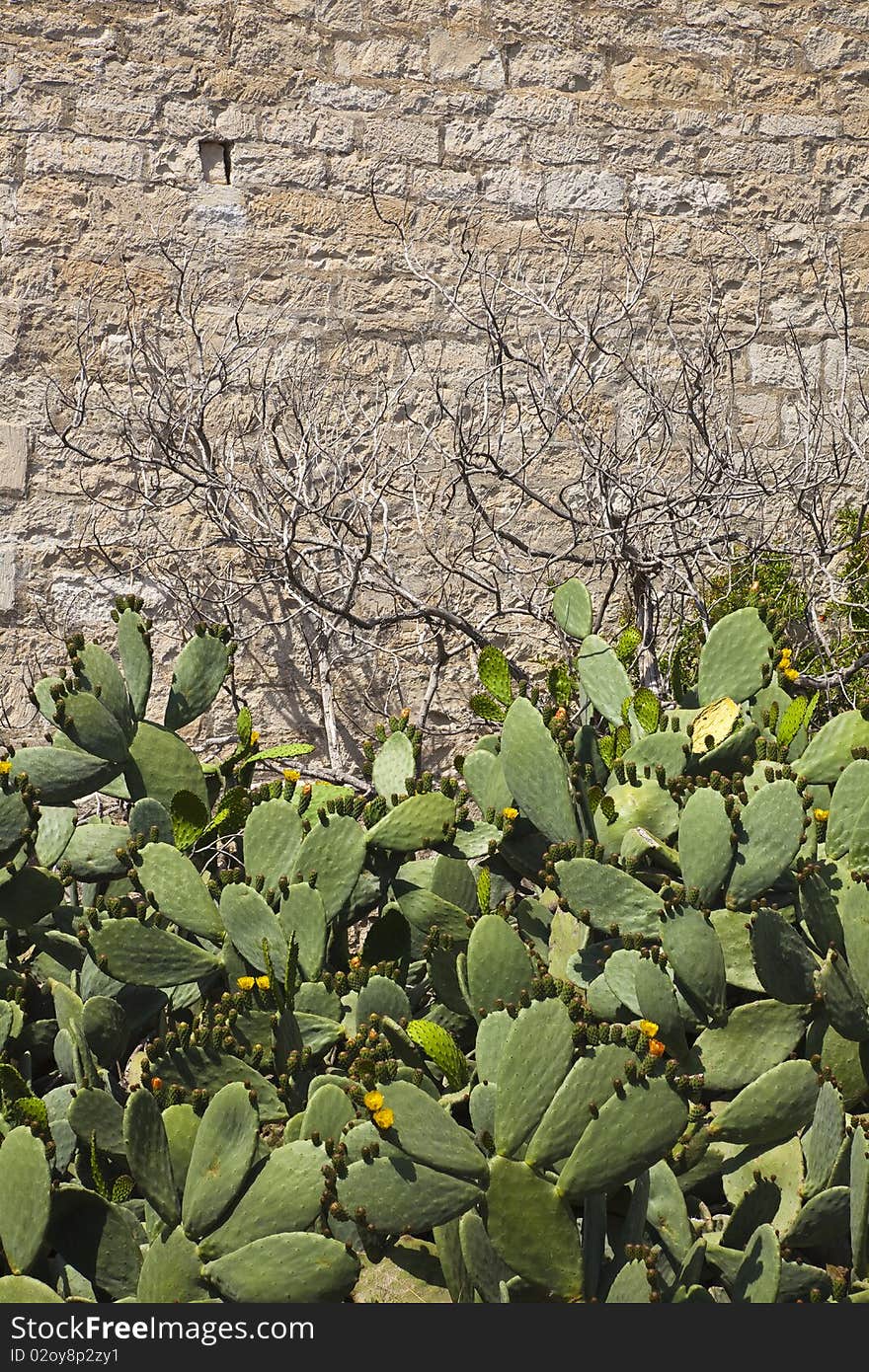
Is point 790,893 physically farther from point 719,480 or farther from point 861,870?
point 719,480

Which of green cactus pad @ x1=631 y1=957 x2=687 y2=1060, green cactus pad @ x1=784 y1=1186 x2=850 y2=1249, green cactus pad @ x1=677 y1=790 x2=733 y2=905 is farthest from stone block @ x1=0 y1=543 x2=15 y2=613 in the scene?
green cactus pad @ x1=784 y1=1186 x2=850 y2=1249

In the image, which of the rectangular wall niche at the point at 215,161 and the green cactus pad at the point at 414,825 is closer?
the green cactus pad at the point at 414,825

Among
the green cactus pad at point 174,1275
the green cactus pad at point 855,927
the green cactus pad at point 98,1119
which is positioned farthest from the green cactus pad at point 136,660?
the green cactus pad at point 855,927

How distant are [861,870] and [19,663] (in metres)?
3.05

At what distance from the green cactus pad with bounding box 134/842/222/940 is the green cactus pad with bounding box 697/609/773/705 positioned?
0.95m

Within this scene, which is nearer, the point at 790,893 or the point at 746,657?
the point at 790,893

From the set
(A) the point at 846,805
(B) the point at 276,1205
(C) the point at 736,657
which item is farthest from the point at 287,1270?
(C) the point at 736,657

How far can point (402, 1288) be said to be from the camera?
1.46 m

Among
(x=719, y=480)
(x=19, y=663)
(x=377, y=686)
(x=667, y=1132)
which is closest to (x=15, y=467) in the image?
(x=19, y=663)

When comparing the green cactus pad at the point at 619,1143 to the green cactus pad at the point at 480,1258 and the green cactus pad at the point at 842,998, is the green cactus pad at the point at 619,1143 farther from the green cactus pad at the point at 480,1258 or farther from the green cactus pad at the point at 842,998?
the green cactus pad at the point at 842,998

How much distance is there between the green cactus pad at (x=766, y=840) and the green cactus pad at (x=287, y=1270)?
719mm

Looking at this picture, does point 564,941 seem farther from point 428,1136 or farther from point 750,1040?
point 428,1136

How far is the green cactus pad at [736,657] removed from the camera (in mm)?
2152

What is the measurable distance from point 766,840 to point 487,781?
535 mm
